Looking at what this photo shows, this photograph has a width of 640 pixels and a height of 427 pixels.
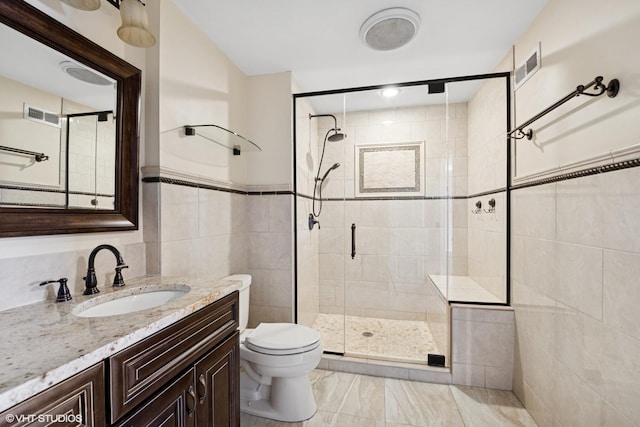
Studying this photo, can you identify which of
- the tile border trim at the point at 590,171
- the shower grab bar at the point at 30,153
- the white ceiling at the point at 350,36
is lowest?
the tile border trim at the point at 590,171

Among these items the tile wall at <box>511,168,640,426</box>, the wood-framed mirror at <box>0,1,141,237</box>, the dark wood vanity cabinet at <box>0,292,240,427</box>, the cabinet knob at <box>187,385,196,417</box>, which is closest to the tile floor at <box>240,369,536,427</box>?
the tile wall at <box>511,168,640,426</box>

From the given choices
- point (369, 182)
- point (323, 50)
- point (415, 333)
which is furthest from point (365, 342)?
point (323, 50)

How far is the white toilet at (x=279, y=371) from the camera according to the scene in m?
1.54

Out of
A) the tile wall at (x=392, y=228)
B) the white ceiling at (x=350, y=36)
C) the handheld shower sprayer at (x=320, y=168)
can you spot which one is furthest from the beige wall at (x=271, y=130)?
the tile wall at (x=392, y=228)

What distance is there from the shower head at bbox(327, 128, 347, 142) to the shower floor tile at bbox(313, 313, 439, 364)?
5.83 feet

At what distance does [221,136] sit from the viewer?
6.20 ft

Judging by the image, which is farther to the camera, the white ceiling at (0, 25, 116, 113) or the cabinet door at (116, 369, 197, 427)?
the white ceiling at (0, 25, 116, 113)

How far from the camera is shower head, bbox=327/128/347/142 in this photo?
108 inches

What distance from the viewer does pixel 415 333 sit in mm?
2461

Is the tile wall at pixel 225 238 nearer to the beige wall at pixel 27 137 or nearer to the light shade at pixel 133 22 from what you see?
the beige wall at pixel 27 137

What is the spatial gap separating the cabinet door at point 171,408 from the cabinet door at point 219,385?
5 cm

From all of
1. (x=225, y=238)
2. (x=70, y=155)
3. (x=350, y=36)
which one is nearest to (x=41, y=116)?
(x=70, y=155)

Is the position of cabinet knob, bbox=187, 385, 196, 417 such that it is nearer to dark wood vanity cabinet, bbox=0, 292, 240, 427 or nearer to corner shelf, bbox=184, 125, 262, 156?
dark wood vanity cabinet, bbox=0, 292, 240, 427

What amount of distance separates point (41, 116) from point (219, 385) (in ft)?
4.17
